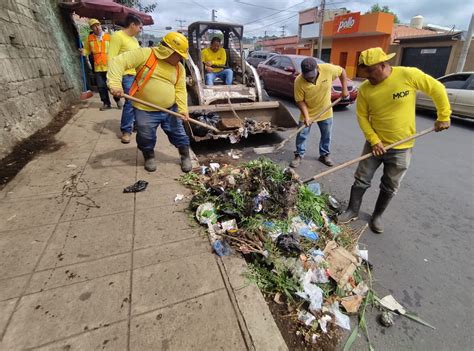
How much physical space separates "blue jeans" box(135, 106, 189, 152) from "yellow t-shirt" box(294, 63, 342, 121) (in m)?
2.03

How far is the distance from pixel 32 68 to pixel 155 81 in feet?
13.0

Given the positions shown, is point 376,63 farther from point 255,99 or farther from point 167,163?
point 255,99

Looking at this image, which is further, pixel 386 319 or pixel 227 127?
pixel 227 127

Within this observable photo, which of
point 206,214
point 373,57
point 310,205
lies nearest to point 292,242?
point 310,205

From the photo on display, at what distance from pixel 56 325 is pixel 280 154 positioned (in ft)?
14.1

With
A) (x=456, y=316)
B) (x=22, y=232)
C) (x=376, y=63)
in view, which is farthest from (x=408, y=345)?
(x=22, y=232)

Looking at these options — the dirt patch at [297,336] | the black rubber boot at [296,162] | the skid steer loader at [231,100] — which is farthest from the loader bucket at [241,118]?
the dirt patch at [297,336]

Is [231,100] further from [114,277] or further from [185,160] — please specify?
[114,277]

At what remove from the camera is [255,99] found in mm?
6254

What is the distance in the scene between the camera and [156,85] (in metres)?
3.35

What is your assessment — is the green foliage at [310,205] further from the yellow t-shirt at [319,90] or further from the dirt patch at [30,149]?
the dirt patch at [30,149]

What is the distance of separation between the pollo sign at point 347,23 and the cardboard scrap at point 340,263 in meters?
21.4

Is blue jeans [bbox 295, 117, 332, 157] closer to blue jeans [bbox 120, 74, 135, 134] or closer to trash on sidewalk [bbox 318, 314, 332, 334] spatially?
blue jeans [bbox 120, 74, 135, 134]

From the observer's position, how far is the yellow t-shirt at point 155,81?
9.97 ft
